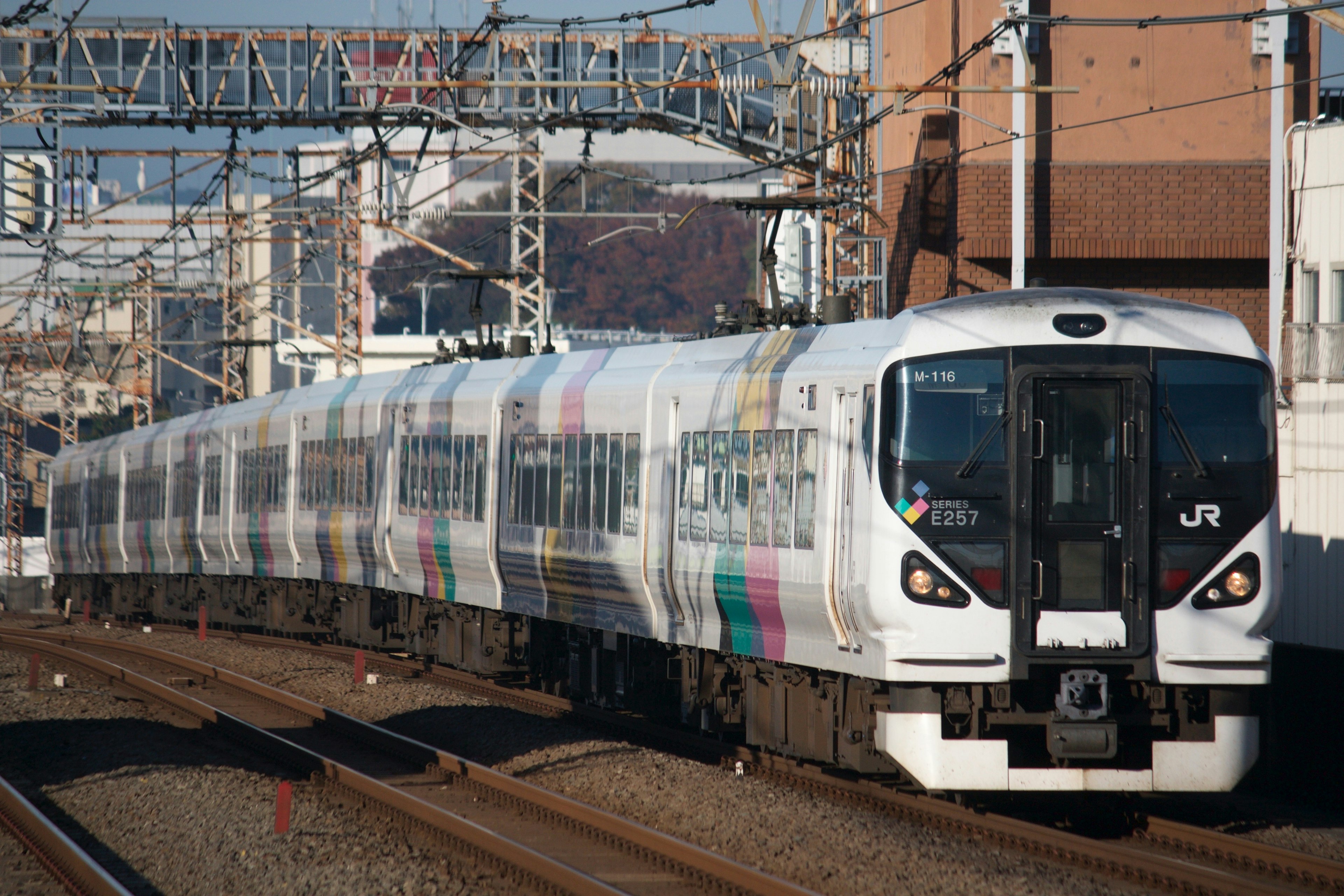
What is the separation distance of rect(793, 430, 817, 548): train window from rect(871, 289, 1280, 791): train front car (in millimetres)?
994

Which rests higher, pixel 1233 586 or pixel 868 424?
pixel 868 424

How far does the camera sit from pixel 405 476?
1916cm

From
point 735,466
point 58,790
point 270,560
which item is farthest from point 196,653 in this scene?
point 735,466

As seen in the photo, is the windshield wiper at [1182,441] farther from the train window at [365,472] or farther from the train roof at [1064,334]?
the train window at [365,472]

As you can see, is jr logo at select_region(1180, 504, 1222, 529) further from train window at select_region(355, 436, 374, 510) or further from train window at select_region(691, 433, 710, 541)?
train window at select_region(355, 436, 374, 510)

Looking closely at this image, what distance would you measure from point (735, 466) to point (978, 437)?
8.76 ft

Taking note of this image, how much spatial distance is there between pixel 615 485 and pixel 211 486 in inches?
586

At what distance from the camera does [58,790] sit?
1184cm

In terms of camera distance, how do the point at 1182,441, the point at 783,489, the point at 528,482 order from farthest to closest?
the point at 528,482, the point at 783,489, the point at 1182,441

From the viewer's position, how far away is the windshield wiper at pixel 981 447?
915 cm

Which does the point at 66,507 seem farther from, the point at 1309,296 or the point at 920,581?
the point at 920,581

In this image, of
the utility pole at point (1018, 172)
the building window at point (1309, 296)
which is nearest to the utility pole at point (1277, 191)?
the building window at point (1309, 296)

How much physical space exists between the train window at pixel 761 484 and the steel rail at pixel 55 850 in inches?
178

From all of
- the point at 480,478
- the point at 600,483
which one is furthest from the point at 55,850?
the point at 480,478
